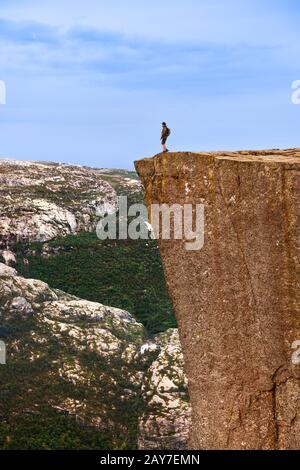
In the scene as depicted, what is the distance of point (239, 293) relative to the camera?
19484 mm

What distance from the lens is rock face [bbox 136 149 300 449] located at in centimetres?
1898

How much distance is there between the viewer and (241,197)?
1920 cm

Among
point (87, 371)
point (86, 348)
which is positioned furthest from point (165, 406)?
point (86, 348)

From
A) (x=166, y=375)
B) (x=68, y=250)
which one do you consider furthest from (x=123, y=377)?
(x=68, y=250)

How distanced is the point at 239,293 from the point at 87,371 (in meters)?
98.4

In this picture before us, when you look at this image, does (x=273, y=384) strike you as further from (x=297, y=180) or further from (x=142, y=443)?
(x=142, y=443)

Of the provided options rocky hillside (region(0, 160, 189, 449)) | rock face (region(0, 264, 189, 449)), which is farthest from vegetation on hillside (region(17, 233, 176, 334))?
rock face (region(0, 264, 189, 449))

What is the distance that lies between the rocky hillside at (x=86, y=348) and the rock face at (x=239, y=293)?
256 feet

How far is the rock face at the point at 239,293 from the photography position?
62.3 feet
